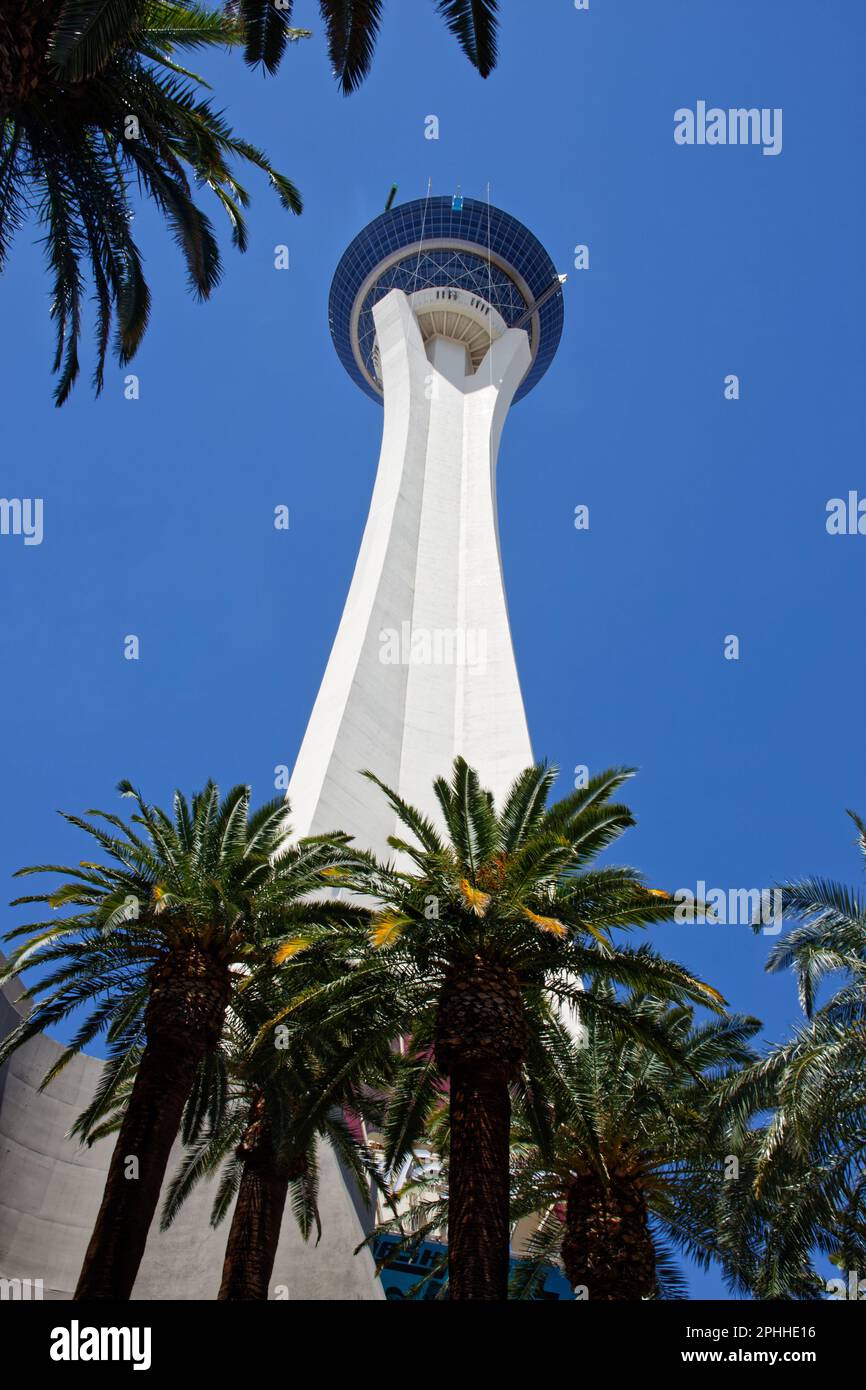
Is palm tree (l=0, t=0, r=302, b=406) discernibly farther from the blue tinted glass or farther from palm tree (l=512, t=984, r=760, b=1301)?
the blue tinted glass

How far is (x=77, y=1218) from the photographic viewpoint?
24016 millimetres

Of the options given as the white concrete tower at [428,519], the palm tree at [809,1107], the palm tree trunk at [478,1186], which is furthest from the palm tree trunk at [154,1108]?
the white concrete tower at [428,519]

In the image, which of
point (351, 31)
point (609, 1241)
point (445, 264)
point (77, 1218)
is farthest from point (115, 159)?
point (445, 264)

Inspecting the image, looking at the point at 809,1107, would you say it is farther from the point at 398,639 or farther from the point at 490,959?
the point at 398,639

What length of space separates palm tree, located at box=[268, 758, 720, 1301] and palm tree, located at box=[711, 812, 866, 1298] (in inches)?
59.5

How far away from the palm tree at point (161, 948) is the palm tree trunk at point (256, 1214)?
62.5 inches

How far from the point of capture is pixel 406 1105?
14.9 m

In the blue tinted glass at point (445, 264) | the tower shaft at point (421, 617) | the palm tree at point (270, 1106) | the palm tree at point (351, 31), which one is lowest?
the palm tree at point (270, 1106)

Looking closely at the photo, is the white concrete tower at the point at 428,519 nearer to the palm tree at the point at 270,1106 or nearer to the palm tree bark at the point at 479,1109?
the palm tree at the point at 270,1106

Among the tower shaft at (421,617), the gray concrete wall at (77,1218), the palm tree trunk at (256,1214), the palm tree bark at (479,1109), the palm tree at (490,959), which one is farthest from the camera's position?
the tower shaft at (421,617)

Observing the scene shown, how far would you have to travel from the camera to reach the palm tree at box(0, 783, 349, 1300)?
13.3m

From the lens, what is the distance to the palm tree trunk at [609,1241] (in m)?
14.4

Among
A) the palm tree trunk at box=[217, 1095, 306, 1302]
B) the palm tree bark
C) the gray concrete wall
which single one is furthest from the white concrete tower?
the palm tree bark
